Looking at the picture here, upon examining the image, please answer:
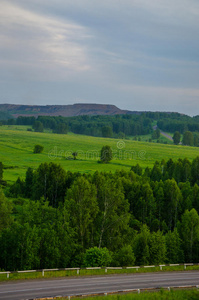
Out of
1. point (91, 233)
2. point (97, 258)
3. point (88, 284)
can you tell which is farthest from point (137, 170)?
point (88, 284)

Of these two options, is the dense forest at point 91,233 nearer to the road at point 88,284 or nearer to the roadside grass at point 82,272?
the roadside grass at point 82,272

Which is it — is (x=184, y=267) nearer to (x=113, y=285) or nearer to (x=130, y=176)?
(x=113, y=285)

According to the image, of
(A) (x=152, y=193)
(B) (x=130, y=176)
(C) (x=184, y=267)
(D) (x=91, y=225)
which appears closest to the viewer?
(C) (x=184, y=267)

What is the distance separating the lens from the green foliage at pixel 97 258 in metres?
40.7

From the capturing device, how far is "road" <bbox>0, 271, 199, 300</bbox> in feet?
94.2

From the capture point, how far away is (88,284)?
32.0m

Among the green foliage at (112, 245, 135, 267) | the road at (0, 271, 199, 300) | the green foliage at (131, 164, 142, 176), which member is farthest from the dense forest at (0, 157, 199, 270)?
the green foliage at (131, 164, 142, 176)

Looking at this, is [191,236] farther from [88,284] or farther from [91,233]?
[88,284]

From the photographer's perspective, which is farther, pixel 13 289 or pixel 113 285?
pixel 113 285

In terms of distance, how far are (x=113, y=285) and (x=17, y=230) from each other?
16651 millimetres

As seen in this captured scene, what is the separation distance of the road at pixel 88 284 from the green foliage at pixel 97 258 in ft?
15.9

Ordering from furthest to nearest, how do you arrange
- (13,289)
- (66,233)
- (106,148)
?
1. (106,148)
2. (66,233)
3. (13,289)

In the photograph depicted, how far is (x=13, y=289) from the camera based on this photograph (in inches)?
1154

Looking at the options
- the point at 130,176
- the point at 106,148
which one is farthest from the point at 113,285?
the point at 106,148
